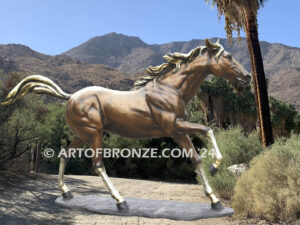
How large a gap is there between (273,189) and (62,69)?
275 ft

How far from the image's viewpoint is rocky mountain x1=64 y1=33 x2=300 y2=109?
99075mm

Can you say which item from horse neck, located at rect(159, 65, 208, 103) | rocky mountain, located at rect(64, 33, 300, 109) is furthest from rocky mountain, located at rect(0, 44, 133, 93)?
horse neck, located at rect(159, 65, 208, 103)

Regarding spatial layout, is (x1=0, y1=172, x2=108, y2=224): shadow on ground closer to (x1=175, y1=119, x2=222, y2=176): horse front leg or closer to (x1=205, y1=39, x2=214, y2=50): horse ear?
(x1=175, y1=119, x2=222, y2=176): horse front leg

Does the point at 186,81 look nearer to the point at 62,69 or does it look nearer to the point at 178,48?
the point at 62,69

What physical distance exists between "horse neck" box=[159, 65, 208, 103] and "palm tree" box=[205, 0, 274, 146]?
6.03m

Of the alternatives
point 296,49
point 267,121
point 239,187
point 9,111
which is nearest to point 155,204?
point 239,187

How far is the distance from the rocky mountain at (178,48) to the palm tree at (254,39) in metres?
70.9

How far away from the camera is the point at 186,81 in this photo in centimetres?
553

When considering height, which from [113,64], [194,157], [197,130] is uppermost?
[113,64]

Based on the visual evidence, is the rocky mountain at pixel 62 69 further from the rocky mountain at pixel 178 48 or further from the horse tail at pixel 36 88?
the horse tail at pixel 36 88

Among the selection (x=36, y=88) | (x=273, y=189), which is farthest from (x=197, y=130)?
(x=36, y=88)

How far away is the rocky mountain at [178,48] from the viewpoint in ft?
325

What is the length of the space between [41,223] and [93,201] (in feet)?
4.20

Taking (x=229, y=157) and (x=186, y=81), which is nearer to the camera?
(x=186, y=81)
